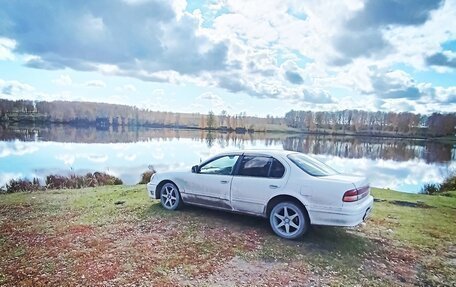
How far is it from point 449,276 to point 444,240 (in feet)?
6.45

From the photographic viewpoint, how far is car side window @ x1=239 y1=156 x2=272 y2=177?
21.4ft

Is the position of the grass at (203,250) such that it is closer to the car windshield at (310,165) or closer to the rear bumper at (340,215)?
the rear bumper at (340,215)

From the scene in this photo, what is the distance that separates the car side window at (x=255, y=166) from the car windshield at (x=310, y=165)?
499 mm

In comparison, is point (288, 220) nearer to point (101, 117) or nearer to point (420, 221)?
point (420, 221)

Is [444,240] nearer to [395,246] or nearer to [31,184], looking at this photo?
[395,246]

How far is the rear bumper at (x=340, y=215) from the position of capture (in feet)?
18.3

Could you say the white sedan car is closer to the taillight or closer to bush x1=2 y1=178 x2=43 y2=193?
the taillight

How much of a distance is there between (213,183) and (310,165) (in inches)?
81.8

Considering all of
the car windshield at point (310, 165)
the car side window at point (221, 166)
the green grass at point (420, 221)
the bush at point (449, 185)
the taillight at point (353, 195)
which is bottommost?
the bush at point (449, 185)

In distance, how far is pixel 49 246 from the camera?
18.5 feet

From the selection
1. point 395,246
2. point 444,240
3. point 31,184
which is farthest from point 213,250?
point 31,184

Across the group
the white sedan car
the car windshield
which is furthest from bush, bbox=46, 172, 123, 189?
the car windshield

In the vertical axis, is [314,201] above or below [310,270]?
above

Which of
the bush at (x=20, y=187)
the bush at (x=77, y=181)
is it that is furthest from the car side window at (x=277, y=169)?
the bush at (x=20, y=187)
